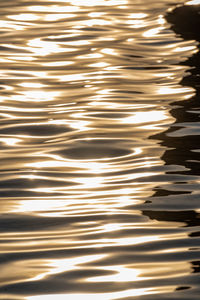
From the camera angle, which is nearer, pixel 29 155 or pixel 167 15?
pixel 29 155

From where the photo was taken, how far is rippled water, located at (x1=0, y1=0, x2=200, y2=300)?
A: 2551mm

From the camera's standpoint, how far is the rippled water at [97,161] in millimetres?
2551

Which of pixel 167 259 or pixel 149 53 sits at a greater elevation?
pixel 149 53

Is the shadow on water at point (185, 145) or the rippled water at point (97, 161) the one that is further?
the shadow on water at point (185, 145)

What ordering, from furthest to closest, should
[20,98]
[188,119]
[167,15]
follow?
[167,15] < [20,98] < [188,119]

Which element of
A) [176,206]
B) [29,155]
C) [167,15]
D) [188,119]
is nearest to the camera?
[176,206]

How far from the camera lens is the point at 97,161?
3510 millimetres

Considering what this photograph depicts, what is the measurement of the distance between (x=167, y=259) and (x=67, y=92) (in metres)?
1.99

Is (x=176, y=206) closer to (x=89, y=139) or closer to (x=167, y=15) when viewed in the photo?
(x=89, y=139)

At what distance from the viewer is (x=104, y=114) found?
4.12 m

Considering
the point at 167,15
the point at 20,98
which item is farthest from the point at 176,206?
the point at 167,15

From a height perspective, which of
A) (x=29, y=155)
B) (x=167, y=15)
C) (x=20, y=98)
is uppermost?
(x=167, y=15)

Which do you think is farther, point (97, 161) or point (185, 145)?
point (185, 145)

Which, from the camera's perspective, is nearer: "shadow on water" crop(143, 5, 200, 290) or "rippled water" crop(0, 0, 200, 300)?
"rippled water" crop(0, 0, 200, 300)
